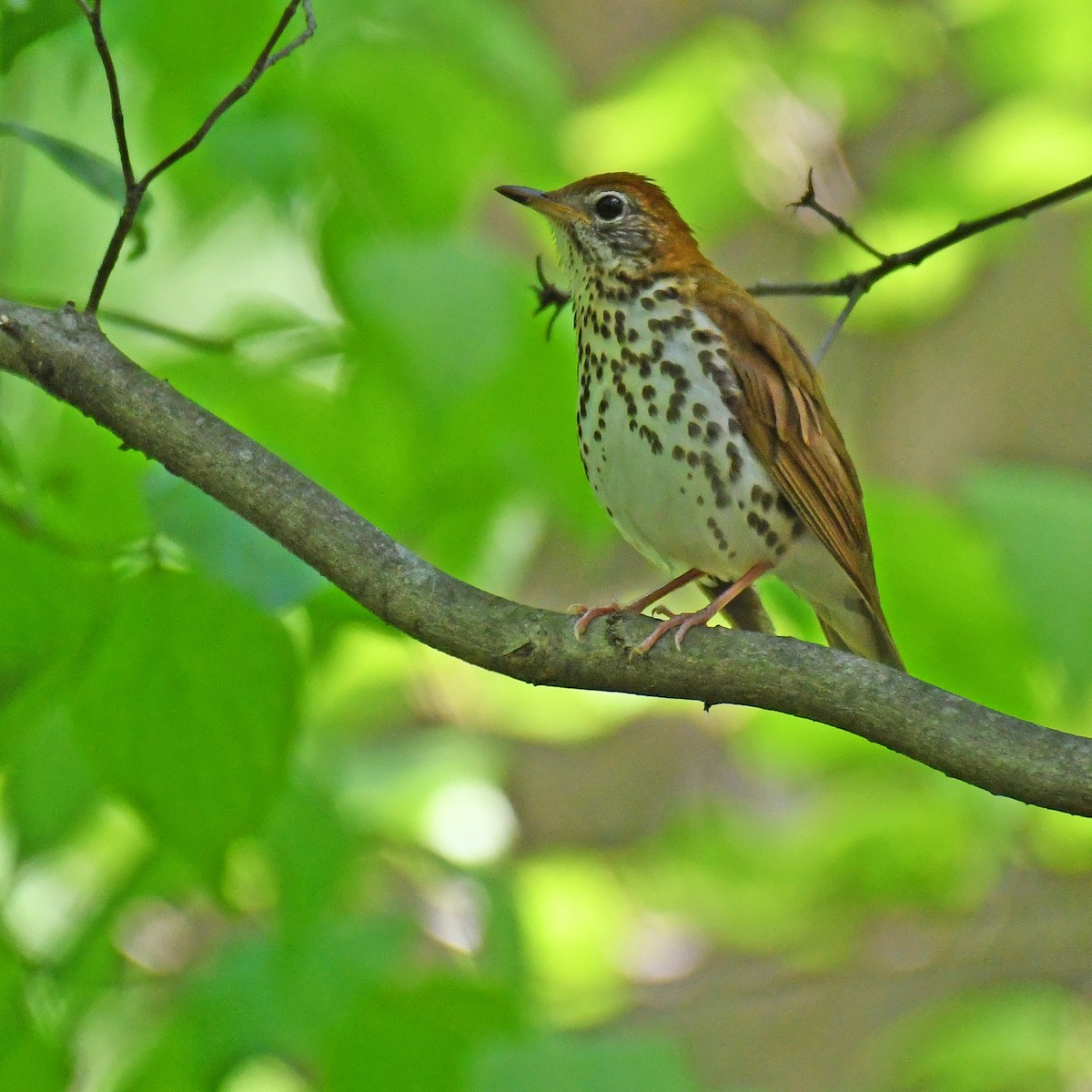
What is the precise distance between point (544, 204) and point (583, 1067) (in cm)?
160

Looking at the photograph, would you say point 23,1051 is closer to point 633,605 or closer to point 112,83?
point 633,605

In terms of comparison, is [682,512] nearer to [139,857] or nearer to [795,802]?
[139,857]

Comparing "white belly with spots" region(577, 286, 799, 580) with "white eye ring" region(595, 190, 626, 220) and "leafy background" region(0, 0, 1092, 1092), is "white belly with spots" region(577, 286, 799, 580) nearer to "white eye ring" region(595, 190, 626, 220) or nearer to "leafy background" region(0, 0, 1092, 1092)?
"leafy background" region(0, 0, 1092, 1092)

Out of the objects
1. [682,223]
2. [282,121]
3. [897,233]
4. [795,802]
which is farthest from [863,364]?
[282,121]

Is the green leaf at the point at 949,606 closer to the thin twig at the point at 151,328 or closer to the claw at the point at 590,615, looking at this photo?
the claw at the point at 590,615

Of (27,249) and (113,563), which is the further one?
(27,249)

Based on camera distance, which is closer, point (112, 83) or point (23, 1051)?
point (112, 83)

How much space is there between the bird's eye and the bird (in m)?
0.16

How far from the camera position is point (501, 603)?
176 centimetres

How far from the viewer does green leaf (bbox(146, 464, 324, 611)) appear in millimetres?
1590

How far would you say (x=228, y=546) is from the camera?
1.64m

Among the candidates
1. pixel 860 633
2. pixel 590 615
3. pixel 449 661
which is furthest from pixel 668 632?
pixel 449 661

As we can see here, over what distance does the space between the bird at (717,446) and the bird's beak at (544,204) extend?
30 mm

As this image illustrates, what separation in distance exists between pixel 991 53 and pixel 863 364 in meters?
2.51
